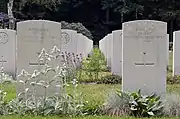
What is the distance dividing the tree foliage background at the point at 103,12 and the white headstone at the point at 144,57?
34762 mm

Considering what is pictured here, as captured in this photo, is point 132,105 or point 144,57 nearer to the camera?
point 132,105

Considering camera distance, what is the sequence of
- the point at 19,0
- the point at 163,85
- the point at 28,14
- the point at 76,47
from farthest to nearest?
the point at 28,14 < the point at 19,0 < the point at 76,47 < the point at 163,85

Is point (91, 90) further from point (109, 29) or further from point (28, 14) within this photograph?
point (109, 29)

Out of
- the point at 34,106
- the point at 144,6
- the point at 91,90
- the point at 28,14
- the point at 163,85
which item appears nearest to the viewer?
the point at 34,106

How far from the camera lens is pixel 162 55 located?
9.28 m

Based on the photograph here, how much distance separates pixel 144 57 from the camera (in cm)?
927

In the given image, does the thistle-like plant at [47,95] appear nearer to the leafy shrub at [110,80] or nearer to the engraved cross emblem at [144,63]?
the engraved cross emblem at [144,63]

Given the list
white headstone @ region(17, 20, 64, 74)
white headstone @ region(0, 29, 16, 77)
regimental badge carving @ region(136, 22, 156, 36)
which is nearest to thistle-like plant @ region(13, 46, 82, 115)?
white headstone @ region(17, 20, 64, 74)

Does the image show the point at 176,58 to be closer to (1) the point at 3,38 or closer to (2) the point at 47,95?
(1) the point at 3,38

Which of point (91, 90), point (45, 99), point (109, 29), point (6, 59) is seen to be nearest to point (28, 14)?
point (109, 29)

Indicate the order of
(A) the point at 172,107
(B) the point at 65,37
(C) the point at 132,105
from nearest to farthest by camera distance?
(C) the point at 132,105 < (A) the point at 172,107 < (B) the point at 65,37

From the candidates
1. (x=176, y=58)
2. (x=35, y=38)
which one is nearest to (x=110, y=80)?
(x=176, y=58)

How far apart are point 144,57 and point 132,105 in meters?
1.44

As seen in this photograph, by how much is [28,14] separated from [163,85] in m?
38.3
